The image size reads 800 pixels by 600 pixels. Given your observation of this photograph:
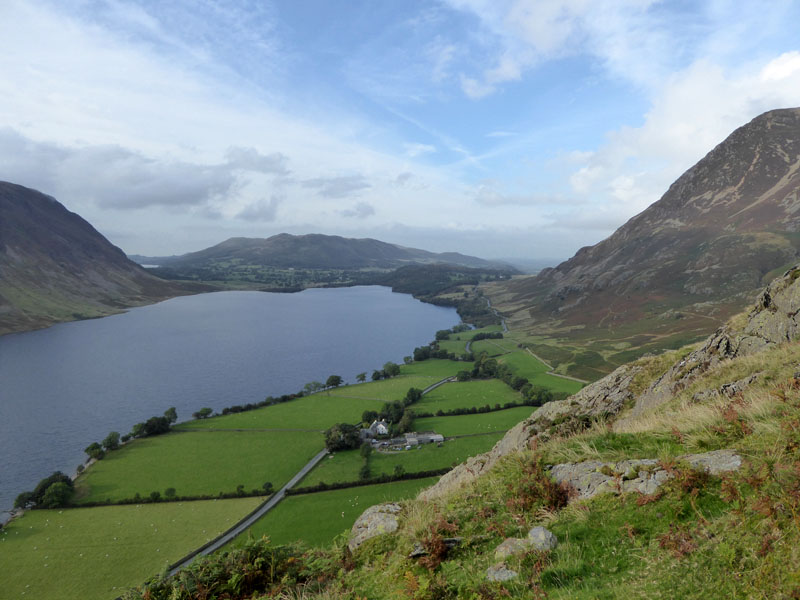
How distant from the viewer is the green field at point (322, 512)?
1787 inches

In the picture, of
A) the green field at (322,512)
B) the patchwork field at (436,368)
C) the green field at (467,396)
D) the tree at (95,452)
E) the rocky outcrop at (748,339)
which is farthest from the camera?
the patchwork field at (436,368)

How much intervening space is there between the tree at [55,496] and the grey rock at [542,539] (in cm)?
7345

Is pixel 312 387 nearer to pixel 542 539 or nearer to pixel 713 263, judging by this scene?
pixel 542 539

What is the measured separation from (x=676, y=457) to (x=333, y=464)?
2534 inches

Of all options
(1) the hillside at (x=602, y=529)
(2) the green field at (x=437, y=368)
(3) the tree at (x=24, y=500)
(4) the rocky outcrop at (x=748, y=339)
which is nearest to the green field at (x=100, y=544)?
(3) the tree at (x=24, y=500)

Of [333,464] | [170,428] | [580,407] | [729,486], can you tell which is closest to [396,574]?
[729,486]

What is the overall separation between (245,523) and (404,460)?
1020 inches

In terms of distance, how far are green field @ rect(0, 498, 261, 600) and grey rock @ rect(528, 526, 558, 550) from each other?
47.2 m

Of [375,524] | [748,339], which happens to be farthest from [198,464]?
[748,339]

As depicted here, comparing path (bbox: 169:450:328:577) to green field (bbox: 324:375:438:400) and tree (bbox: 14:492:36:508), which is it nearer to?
tree (bbox: 14:492:36:508)

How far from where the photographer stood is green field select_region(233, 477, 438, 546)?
45.4m

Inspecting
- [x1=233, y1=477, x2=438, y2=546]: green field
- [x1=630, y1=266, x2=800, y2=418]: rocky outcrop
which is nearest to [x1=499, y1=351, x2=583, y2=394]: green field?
[x1=233, y1=477, x2=438, y2=546]: green field

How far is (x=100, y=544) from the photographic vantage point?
4512cm

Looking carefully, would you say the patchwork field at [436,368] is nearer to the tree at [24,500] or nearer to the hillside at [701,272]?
the hillside at [701,272]
